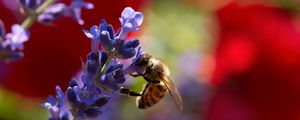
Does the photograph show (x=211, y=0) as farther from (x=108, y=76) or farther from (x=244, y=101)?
(x=108, y=76)

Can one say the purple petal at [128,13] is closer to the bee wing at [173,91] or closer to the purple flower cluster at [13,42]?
the purple flower cluster at [13,42]

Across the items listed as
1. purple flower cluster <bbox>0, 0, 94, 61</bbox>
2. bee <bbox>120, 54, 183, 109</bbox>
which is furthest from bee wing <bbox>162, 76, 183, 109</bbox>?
purple flower cluster <bbox>0, 0, 94, 61</bbox>

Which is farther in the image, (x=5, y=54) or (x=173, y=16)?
(x=173, y=16)

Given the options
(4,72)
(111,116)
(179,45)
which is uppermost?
(179,45)

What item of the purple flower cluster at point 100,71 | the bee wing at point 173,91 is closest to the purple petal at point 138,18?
the purple flower cluster at point 100,71

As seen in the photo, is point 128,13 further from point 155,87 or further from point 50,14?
point 155,87

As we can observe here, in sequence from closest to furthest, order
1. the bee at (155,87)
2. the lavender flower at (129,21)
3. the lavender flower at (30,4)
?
the lavender flower at (129,21), the lavender flower at (30,4), the bee at (155,87)

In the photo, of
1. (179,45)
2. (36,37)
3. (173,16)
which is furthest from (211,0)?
(36,37)
